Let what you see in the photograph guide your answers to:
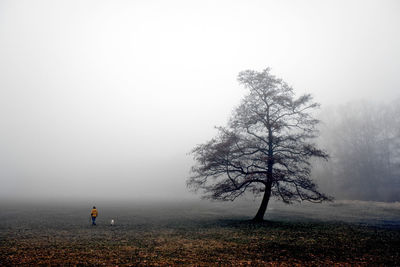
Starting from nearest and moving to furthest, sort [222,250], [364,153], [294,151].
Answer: [222,250] < [294,151] < [364,153]

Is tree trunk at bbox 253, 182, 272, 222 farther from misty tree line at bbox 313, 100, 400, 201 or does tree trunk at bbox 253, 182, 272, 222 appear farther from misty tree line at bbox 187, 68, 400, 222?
misty tree line at bbox 313, 100, 400, 201

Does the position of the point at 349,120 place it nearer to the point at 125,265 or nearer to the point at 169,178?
the point at 125,265

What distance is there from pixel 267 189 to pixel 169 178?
17103 centimetres

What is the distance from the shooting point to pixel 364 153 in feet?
207

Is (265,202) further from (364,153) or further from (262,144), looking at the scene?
(364,153)

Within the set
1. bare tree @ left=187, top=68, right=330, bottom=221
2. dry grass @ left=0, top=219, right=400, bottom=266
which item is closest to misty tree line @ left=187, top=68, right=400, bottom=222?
bare tree @ left=187, top=68, right=330, bottom=221

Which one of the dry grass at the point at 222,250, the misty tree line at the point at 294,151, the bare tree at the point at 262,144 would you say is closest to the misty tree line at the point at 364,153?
the misty tree line at the point at 294,151

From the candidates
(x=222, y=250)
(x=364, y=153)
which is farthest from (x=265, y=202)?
(x=364, y=153)

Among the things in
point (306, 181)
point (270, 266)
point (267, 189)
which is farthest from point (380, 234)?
point (270, 266)

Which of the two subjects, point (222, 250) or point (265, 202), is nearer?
point (222, 250)

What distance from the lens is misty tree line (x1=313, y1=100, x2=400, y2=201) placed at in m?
59.7

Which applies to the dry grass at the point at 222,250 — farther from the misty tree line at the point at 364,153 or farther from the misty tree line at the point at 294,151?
the misty tree line at the point at 364,153

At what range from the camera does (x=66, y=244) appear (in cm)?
1798

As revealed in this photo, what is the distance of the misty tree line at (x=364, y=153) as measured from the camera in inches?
2350
